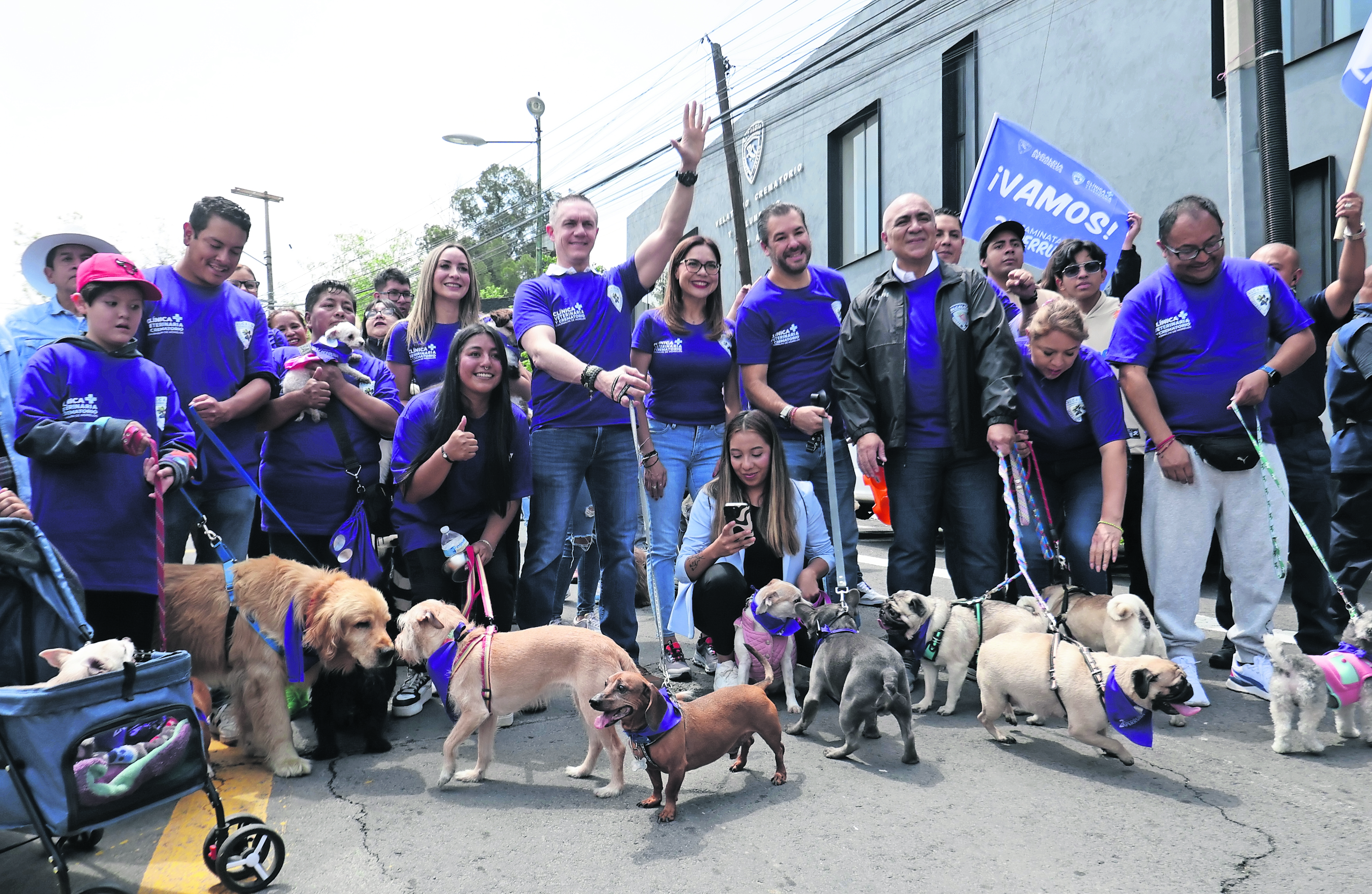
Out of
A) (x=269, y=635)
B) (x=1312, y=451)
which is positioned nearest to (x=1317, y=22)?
(x=1312, y=451)

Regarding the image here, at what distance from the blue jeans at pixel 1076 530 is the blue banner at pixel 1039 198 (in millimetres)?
3484

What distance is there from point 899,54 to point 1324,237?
8.24 metres

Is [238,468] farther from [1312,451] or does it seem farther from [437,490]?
[1312,451]

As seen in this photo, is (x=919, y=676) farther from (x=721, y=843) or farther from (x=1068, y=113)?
(x=1068, y=113)

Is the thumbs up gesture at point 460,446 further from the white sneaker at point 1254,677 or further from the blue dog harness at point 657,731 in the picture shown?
the white sneaker at point 1254,677

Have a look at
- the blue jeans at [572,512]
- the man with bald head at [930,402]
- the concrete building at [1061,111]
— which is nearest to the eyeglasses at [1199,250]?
the man with bald head at [930,402]

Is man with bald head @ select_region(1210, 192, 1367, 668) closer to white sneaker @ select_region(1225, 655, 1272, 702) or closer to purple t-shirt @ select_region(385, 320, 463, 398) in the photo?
white sneaker @ select_region(1225, 655, 1272, 702)

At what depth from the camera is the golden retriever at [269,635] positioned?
12.1 ft

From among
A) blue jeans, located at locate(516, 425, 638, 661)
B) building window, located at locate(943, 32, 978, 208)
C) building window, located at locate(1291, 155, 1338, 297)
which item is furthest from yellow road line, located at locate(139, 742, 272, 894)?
building window, located at locate(943, 32, 978, 208)

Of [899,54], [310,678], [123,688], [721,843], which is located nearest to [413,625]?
[310,678]

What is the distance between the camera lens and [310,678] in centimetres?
388

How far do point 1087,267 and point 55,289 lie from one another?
232 inches

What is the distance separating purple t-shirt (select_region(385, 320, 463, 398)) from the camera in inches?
216

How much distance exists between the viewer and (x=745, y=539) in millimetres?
4469
